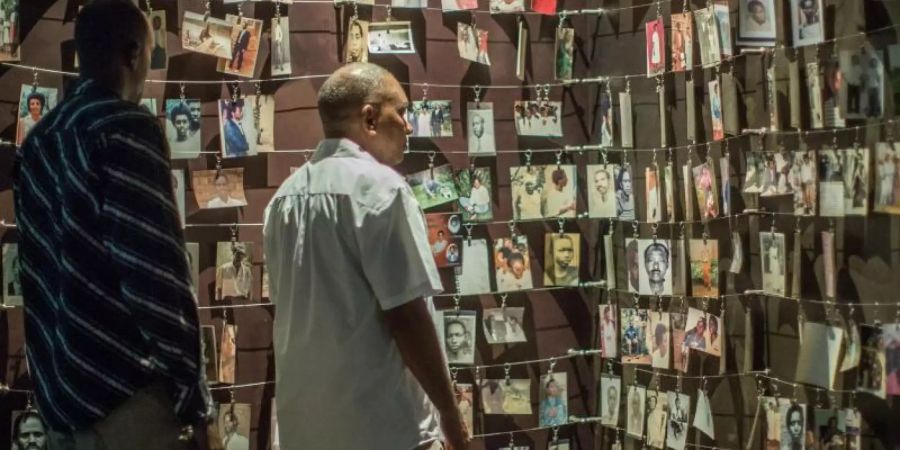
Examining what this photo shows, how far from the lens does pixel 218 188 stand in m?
3.14

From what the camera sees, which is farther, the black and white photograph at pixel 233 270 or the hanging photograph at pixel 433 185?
the hanging photograph at pixel 433 185

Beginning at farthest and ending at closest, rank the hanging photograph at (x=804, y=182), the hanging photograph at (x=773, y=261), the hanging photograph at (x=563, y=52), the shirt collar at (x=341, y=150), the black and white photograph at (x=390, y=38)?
the hanging photograph at (x=563, y=52) < the black and white photograph at (x=390, y=38) < the hanging photograph at (x=773, y=261) < the hanging photograph at (x=804, y=182) < the shirt collar at (x=341, y=150)

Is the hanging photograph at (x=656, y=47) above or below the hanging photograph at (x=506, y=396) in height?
above

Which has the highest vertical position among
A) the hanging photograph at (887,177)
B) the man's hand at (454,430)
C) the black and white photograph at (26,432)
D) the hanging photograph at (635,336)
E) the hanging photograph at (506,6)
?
the hanging photograph at (506,6)

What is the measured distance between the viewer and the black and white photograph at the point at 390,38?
327cm

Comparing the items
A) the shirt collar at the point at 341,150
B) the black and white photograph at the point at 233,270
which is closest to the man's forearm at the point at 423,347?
the shirt collar at the point at 341,150

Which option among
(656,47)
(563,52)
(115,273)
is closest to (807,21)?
(656,47)

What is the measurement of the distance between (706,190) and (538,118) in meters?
0.68

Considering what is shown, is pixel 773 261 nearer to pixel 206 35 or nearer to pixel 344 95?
pixel 344 95

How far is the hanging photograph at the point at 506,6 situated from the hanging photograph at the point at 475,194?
495 mm

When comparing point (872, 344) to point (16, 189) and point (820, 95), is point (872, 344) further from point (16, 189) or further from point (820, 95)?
point (16, 189)

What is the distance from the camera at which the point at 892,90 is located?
2.23 metres

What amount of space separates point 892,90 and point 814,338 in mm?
612

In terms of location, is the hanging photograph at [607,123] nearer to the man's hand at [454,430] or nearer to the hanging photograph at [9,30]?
the man's hand at [454,430]
